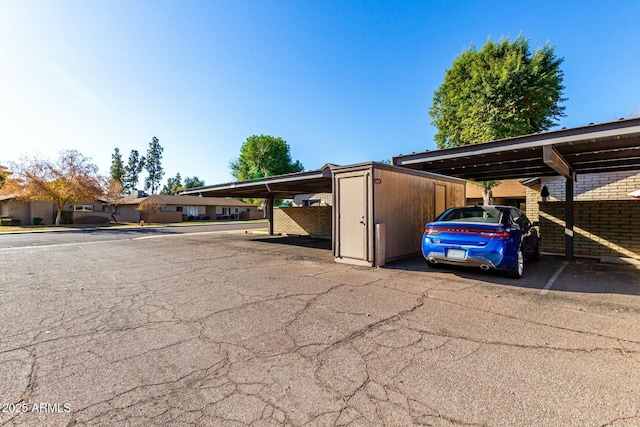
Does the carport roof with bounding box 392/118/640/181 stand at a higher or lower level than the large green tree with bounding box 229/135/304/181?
lower

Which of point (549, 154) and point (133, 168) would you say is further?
point (133, 168)

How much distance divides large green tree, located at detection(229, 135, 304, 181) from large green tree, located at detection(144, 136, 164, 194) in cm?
3342

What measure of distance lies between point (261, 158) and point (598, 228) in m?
43.4

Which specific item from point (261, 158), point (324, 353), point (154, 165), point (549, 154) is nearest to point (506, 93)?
point (549, 154)

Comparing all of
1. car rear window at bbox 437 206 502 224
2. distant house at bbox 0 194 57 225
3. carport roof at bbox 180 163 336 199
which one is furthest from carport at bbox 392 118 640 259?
distant house at bbox 0 194 57 225

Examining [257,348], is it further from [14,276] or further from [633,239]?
[633,239]

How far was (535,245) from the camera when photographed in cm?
778

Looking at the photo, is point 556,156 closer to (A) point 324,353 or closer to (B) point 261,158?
(A) point 324,353

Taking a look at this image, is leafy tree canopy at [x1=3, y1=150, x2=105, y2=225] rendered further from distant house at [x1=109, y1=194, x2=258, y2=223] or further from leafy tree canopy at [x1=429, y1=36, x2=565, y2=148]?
leafy tree canopy at [x1=429, y1=36, x2=565, y2=148]

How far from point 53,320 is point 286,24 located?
1313 cm

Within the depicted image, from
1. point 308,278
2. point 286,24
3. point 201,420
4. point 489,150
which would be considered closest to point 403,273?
point 308,278

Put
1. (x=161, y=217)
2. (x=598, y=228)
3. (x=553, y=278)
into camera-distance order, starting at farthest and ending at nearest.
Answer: (x=161, y=217) < (x=598, y=228) < (x=553, y=278)

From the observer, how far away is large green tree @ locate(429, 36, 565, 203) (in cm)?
1819

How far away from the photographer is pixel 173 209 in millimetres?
41094
